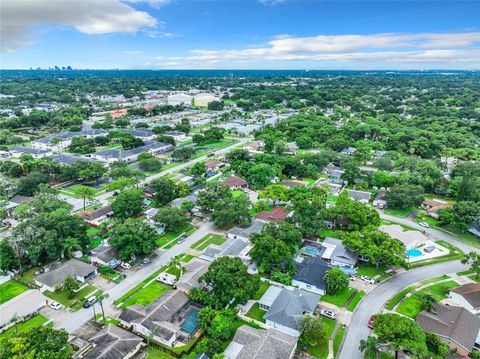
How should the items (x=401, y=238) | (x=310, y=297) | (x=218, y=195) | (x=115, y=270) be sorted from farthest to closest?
(x=218, y=195) < (x=401, y=238) < (x=115, y=270) < (x=310, y=297)

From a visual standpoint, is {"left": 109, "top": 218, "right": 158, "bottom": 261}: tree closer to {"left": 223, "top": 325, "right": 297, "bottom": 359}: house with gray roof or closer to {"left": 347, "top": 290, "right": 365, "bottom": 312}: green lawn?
{"left": 223, "top": 325, "right": 297, "bottom": 359}: house with gray roof

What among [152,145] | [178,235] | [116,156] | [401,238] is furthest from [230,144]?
[401,238]

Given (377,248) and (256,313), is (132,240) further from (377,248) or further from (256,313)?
(377,248)

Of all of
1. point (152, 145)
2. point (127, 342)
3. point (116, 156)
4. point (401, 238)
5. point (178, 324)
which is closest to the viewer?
point (127, 342)

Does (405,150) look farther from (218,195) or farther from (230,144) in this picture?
(218,195)

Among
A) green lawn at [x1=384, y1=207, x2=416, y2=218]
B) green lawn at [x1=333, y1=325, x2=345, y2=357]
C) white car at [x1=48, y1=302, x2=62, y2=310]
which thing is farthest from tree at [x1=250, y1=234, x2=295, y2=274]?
green lawn at [x1=384, y1=207, x2=416, y2=218]

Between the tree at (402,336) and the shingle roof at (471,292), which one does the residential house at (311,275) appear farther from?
the shingle roof at (471,292)

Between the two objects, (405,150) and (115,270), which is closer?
(115,270)
